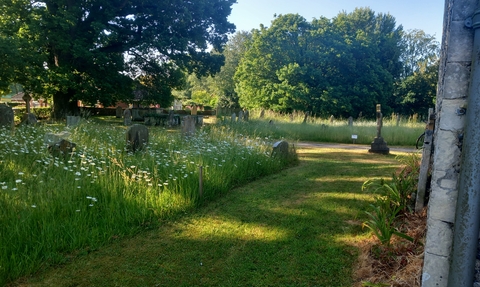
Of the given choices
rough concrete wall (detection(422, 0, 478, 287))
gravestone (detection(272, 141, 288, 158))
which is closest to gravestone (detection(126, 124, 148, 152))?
gravestone (detection(272, 141, 288, 158))

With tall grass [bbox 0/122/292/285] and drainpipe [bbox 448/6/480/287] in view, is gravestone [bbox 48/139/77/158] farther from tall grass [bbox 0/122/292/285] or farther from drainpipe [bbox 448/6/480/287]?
drainpipe [bbox 448/6/480/287]

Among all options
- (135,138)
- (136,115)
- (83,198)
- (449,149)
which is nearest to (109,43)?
(136,115)

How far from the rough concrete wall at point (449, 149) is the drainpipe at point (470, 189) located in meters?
0.09

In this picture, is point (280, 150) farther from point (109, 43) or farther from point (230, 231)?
point (109, 43)

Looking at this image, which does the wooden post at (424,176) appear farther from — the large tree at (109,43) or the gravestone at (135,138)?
the large tree at (109,43)

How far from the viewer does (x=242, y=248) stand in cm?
352

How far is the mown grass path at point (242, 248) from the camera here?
9.50ft

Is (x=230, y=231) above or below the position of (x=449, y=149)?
below

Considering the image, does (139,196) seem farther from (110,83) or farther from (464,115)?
(110,83)

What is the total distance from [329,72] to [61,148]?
1087 inches

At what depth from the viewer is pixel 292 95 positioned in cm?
2869

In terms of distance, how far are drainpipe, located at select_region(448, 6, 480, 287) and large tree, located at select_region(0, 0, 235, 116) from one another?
54.8ft

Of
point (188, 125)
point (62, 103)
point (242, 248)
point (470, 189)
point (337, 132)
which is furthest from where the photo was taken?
point (62, 103)

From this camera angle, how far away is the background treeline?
2850cm
